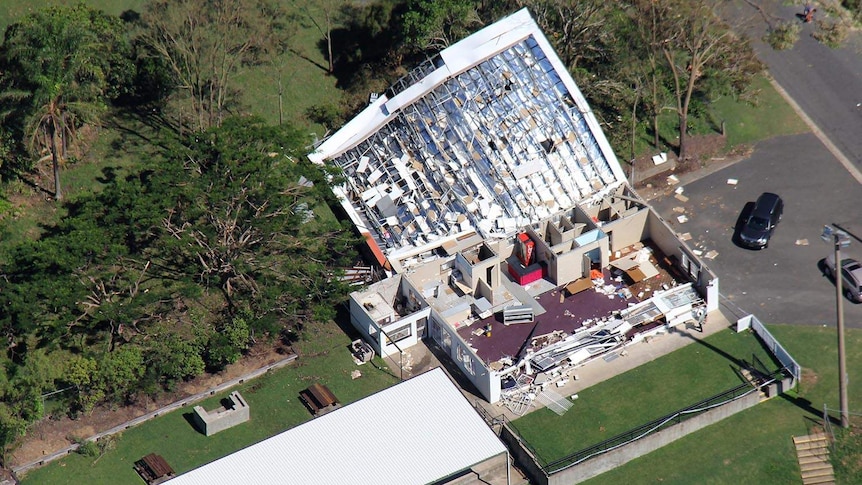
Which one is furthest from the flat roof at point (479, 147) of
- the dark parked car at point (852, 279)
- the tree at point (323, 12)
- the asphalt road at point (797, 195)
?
the dark parked car at point (852, 279)

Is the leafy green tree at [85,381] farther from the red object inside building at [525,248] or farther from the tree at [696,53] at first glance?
the tree at [696,53]

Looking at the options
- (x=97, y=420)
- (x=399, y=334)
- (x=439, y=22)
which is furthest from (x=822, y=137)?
(x=97, y=420)

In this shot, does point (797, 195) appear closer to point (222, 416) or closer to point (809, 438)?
point (809, 438)

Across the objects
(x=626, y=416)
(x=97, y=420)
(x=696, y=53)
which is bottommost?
(x=626, y=416)

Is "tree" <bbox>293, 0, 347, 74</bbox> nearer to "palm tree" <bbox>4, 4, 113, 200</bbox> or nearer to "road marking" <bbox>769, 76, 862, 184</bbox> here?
"palm tree" <bbox>4, 4, 113, 200</bbox>

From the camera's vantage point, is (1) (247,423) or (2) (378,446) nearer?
(2) (378,446)

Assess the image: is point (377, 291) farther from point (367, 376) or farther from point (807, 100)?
point (807, 100)
